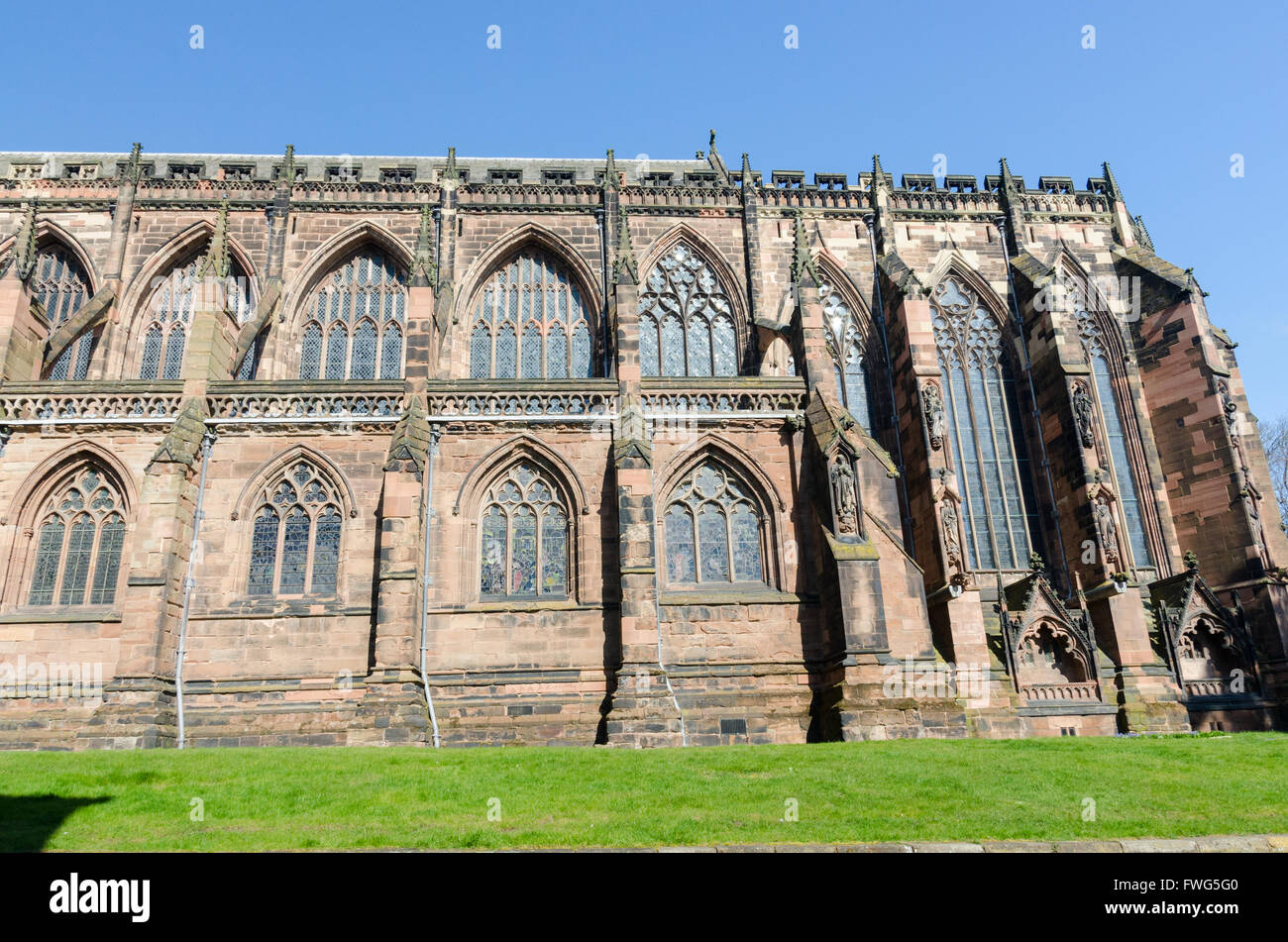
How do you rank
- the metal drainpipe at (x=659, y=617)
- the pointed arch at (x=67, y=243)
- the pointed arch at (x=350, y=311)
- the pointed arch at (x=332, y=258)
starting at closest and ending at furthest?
the metal drainpipe at (x=659, y=617) → the pointed arch at (x=67, y=243) → the pointed arch at (x=350, y=311) → the pointed arch at (x=332, y=258)

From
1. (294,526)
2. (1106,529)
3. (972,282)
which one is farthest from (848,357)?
(294,526)

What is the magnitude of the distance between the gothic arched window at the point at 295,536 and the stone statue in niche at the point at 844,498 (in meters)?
9.50

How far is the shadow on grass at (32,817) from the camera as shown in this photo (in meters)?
6.90

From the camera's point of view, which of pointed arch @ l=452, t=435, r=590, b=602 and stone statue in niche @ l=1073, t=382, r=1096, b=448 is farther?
stone statue in niche @ l=1073, t=382, r=1096, b=448

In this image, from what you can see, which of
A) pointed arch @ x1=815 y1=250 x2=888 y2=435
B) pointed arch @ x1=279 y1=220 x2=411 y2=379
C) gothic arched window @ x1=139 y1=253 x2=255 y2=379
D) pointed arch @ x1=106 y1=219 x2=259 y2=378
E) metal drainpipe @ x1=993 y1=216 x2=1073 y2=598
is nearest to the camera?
metal drainpipe @ x1=993 y1=216 x2=1073 y2=598

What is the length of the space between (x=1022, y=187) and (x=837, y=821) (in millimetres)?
23853

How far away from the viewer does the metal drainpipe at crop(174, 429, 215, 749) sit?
47.2 ft

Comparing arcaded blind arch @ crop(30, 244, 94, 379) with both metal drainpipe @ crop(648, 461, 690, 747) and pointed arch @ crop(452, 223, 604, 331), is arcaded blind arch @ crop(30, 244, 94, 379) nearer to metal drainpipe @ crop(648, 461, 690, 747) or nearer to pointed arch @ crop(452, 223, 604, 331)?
pointed arch @ crop(452, 223, 604, 331)

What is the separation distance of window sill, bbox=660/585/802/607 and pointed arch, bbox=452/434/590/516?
7.81 feet

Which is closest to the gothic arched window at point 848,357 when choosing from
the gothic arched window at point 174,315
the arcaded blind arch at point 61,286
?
the gothic arched window at point 174,315

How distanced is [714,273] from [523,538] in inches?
448

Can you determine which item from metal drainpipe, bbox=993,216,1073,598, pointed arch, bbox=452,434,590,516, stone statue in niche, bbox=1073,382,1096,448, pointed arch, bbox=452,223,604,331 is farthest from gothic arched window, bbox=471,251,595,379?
stone statue in niche, bbox=1073,382,1096,448

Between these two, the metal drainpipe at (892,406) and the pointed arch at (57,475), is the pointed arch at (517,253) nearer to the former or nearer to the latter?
the metal drainpipe at (892,406)
